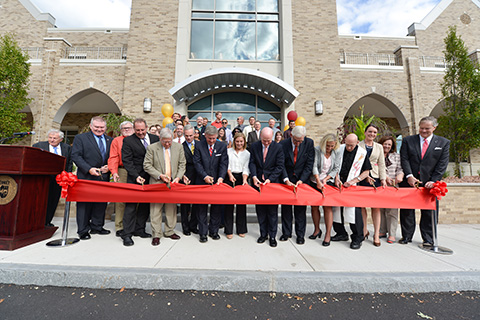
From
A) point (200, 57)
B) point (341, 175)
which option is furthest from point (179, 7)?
point (341, 175)

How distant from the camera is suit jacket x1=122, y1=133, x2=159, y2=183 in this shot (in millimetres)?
3963

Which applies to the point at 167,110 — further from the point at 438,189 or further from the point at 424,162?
the point at 438,189

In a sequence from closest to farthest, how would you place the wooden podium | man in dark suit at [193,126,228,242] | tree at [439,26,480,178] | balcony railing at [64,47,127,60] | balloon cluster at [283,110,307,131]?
the wooden podium, man in dark suit at [193,126,228,242], balloon cluster at [283,110,307,131], tree at [439,26,480,178], balcony railing at [64,47,127,60]

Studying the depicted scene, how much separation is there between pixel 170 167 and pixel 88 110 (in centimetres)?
1638

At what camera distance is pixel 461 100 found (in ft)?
37.9

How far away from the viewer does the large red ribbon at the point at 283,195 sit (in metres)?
3.89

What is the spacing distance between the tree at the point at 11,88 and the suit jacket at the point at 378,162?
50.5 ft

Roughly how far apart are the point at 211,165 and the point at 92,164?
235cm

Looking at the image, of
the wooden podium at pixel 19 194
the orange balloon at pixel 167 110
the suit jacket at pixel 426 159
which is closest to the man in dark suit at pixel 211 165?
the wooden podium at pixel 19 194

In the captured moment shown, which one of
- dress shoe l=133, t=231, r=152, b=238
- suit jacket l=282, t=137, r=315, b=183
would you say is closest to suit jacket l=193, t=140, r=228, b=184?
suit jacket l=282, t=137, r=315, b=183

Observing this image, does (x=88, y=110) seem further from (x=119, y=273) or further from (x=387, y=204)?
(x=387, y=204)

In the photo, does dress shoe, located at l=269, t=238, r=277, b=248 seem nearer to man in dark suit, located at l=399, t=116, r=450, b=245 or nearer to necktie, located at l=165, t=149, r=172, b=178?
necktie, located at l=165, t=149, r=172, b=178

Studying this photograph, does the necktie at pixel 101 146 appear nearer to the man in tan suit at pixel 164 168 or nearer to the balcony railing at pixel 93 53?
the man in tan suit at pixel 164 168

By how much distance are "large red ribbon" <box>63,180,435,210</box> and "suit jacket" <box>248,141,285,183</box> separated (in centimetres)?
25
